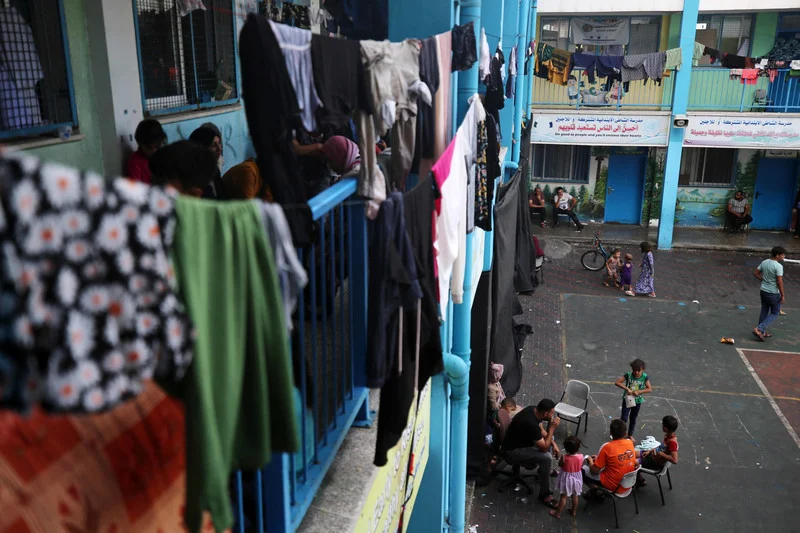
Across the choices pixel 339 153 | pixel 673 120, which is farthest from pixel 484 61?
pixel 673 120

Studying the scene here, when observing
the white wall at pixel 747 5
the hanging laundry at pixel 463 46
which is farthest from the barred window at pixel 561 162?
the hanging laundry at pixel 463 46

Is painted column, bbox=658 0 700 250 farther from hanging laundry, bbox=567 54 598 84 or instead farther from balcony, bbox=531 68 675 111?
hanging laundry, bbox=567 54 598 84

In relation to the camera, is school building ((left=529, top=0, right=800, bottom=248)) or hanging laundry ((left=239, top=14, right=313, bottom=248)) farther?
school building ((left=529, top=0, right=800, bottom=248))

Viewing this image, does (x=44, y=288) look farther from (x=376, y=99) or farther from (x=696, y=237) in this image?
(x=696, y=237)

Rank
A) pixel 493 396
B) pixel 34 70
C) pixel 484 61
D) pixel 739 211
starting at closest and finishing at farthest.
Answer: pixel 34 70
pixel 484 61
pixel 493 396
pixel 739 211

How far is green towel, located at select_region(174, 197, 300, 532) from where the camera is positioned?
150 centimetres

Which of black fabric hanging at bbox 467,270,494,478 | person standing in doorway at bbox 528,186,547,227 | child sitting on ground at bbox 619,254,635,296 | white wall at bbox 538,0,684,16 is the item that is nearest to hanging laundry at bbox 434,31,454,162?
black fabric hanging at bbox 467,270,494,478

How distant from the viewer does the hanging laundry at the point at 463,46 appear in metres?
4.62

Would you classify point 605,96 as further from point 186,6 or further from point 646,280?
point 186,6

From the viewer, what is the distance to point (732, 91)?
729 inches

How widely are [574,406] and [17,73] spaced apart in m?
8.51

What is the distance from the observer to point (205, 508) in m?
1.54

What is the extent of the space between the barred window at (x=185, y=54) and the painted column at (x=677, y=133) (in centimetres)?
1411

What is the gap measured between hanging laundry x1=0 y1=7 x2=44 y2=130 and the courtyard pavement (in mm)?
6464
